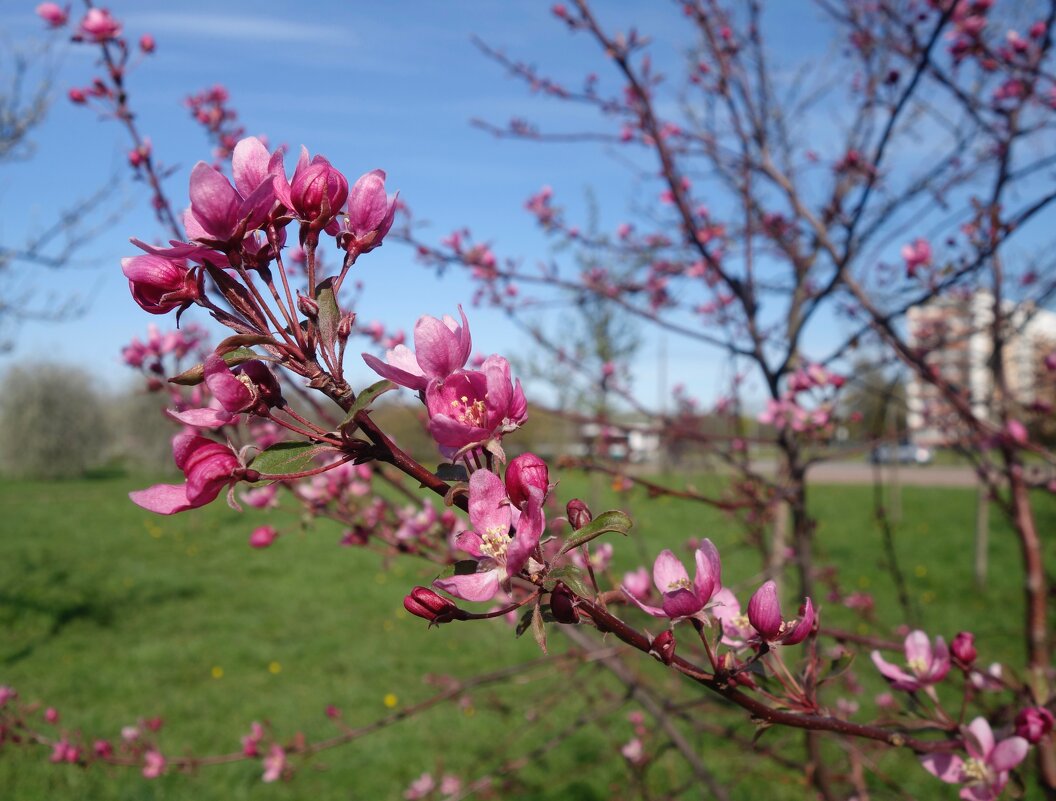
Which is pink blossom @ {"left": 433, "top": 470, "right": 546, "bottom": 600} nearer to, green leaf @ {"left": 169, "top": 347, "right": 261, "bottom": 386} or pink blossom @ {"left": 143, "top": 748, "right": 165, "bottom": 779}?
green leaf @ {"left": 169, "top": 347, "right": 261, "bottom": 386}

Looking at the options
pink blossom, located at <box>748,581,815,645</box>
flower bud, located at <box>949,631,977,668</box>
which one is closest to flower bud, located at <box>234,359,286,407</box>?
pink blossom, located at <box>748,581,815,645</box>

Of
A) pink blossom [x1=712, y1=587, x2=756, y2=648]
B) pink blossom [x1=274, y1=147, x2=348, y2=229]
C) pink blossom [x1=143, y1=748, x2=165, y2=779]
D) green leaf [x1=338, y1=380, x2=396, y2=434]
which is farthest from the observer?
pink blossom [x1=143, y1=748, x2=165, y2=779]

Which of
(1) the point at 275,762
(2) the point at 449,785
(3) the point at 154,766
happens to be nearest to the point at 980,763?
(1) the point at 275,762

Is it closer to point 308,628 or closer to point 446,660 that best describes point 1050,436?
point 446,660

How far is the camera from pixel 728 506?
238 centimetres

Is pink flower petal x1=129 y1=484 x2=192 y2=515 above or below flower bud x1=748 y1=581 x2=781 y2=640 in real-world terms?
above

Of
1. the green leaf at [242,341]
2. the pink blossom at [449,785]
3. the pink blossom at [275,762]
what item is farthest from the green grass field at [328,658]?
the green leaf at [242,341]

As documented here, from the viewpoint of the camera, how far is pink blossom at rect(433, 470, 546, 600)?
0.73 metres

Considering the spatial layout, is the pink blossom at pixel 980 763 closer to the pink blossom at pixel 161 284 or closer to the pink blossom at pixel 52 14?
the pink blossom at pixel 161 284

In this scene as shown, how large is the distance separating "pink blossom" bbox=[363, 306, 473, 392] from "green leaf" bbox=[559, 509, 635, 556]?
0.71 ft

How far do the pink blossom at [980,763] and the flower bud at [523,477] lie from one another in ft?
2.68

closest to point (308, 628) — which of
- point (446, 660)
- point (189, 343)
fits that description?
point (446, 660)

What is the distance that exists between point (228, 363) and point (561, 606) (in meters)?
0.38

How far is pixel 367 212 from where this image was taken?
821mm
